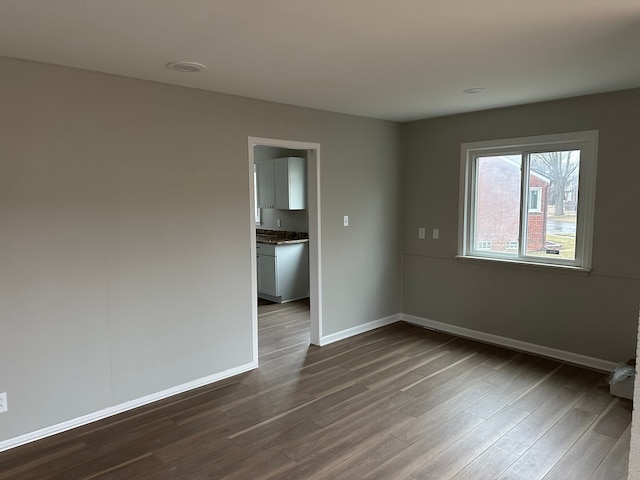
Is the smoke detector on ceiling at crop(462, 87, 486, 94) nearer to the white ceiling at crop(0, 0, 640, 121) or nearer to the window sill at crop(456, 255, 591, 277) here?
the white ceiling at crop(0, 0, 640, 121)

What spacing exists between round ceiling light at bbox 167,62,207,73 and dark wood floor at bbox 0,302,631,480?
Answer: 7.83 ft

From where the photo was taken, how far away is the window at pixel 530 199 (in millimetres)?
3896

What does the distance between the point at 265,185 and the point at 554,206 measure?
411 cm

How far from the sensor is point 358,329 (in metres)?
4.94

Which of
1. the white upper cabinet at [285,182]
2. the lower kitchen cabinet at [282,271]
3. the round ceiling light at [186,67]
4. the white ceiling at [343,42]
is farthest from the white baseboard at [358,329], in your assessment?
the round ceiling light at [186,67]

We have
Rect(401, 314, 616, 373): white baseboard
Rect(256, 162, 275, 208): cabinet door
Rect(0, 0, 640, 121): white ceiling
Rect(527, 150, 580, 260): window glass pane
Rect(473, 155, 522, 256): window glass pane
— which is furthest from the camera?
Rect(256, 162, 275, 208): cabinet door

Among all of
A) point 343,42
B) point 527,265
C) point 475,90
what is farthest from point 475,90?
point 527,265

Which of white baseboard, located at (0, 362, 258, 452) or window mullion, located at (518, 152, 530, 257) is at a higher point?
window mullion, located at (518, 152, 530, 257)

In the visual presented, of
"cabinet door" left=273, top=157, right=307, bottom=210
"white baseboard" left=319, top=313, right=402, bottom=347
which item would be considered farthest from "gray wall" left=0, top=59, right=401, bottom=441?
"cabinet door" left=273, top=157, right=307, bottom=210

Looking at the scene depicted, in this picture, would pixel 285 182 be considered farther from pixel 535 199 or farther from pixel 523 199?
pixel 535 199

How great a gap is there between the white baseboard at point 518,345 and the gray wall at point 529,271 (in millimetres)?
50

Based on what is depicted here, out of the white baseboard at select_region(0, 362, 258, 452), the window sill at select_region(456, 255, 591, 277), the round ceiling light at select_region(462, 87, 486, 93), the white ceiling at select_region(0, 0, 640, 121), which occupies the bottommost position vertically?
the white baseboard at select_region(0, 362, 258, 452)

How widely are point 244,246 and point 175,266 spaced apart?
0.64m

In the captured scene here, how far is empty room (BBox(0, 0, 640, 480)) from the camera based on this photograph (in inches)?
95.3
